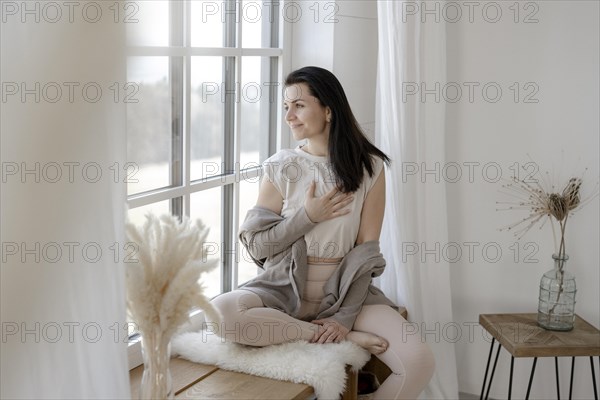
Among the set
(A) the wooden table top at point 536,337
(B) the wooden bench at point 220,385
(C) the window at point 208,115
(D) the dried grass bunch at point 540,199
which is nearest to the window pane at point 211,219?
(C) the window at point 208,115

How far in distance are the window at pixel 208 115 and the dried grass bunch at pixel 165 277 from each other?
41 cm

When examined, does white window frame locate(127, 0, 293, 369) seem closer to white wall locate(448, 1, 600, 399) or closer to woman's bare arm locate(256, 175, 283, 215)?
woman's bare arm locate(256, 175, 283, 215)

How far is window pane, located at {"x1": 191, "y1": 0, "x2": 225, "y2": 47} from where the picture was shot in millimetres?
2514

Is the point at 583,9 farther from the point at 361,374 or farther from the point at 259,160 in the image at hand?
the point at 361,374

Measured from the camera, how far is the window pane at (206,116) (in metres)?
2.55

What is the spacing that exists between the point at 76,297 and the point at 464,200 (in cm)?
224

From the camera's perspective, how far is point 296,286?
253cm

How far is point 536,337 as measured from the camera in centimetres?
287

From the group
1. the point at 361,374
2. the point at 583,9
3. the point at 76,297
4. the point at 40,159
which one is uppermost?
the point at 583,9

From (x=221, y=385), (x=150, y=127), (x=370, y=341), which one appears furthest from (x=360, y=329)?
(x=150, y=127)

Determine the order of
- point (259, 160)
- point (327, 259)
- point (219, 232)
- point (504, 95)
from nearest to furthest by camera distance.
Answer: point (327, 259), point (219, 232), point (259, 160), point (504, 95)

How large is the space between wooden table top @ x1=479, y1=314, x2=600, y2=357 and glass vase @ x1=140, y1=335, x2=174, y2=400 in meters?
1.43

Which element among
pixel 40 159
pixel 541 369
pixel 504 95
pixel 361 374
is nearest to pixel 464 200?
pixel 504 95

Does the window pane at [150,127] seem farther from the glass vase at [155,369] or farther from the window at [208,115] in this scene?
the glass vase at [155,369]
